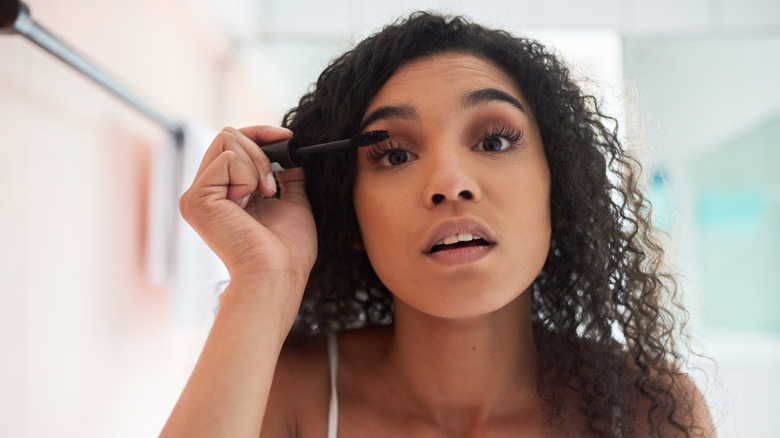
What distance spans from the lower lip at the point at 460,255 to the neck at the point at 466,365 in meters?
0.17

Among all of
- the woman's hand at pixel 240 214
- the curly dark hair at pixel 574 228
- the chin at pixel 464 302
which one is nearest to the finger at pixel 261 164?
the woman's hand at pixel 240 214

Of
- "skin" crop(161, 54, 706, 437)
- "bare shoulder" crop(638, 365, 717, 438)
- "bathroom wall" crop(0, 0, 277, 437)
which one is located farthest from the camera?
"bathroom wall" crop(0, 0, 277, 437)

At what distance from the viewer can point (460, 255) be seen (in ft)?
2.10

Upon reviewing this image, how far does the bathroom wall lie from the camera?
0.96 meters

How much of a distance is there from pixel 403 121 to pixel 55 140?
2.32 feet

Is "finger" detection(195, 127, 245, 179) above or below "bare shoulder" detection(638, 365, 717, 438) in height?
above

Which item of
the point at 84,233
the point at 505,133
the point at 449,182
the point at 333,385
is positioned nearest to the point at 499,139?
the point at 505,133

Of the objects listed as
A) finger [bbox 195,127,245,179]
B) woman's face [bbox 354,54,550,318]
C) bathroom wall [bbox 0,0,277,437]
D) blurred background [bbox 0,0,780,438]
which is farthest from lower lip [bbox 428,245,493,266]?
bathroom wall [bbox 0,0,277,437]

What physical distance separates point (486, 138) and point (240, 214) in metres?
0.30

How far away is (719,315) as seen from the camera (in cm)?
209

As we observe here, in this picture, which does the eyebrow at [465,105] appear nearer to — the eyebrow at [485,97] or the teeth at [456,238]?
the eyebrow at [485,97]

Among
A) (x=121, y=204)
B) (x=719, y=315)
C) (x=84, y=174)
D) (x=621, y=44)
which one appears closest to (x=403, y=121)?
(x=84, y=174)

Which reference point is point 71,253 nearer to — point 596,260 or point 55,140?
point 55,140

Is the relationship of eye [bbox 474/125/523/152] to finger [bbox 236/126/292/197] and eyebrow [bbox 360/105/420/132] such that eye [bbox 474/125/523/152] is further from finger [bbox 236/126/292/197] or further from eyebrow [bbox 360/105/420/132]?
finger [bbox 236/126/292/197]
